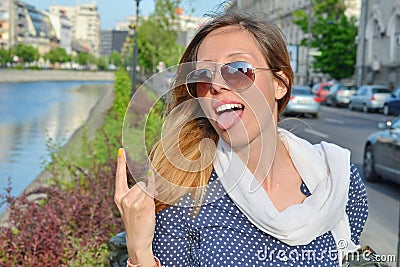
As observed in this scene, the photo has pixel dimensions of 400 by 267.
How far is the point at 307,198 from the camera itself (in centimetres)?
219

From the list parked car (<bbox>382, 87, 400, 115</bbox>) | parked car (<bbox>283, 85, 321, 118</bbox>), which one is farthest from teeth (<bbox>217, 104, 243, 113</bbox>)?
parked car (<bbox>382, 87, 400, 115</bbox>)

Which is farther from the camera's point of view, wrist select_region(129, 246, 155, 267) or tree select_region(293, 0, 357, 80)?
tree select_region(293, 0, 357, 80)

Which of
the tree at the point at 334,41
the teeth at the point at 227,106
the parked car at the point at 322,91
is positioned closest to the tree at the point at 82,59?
the tree at the point at 334,41

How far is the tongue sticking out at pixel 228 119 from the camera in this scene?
80.7 inches

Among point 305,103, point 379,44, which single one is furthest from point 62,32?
point 305,103

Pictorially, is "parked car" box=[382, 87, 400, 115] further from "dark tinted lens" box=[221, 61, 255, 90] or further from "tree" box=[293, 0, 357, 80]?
"dark tinted lens" box=[221, 61, 255, 90]

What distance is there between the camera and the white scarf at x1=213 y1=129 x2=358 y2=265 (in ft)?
6.86

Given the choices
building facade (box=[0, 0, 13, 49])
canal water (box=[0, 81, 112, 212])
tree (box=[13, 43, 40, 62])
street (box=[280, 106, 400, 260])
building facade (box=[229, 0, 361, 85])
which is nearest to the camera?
street (box=[280, 106, 400, 260])

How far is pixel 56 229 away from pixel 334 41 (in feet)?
181

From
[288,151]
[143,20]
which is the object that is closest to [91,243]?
[288,151]

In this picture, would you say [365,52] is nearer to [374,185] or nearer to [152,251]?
[374,185]

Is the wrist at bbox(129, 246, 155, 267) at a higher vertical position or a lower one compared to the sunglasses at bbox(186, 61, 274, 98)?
lower

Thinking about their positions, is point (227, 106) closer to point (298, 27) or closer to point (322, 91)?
point (322, 91)

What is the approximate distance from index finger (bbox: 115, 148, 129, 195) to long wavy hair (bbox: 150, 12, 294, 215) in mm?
142
